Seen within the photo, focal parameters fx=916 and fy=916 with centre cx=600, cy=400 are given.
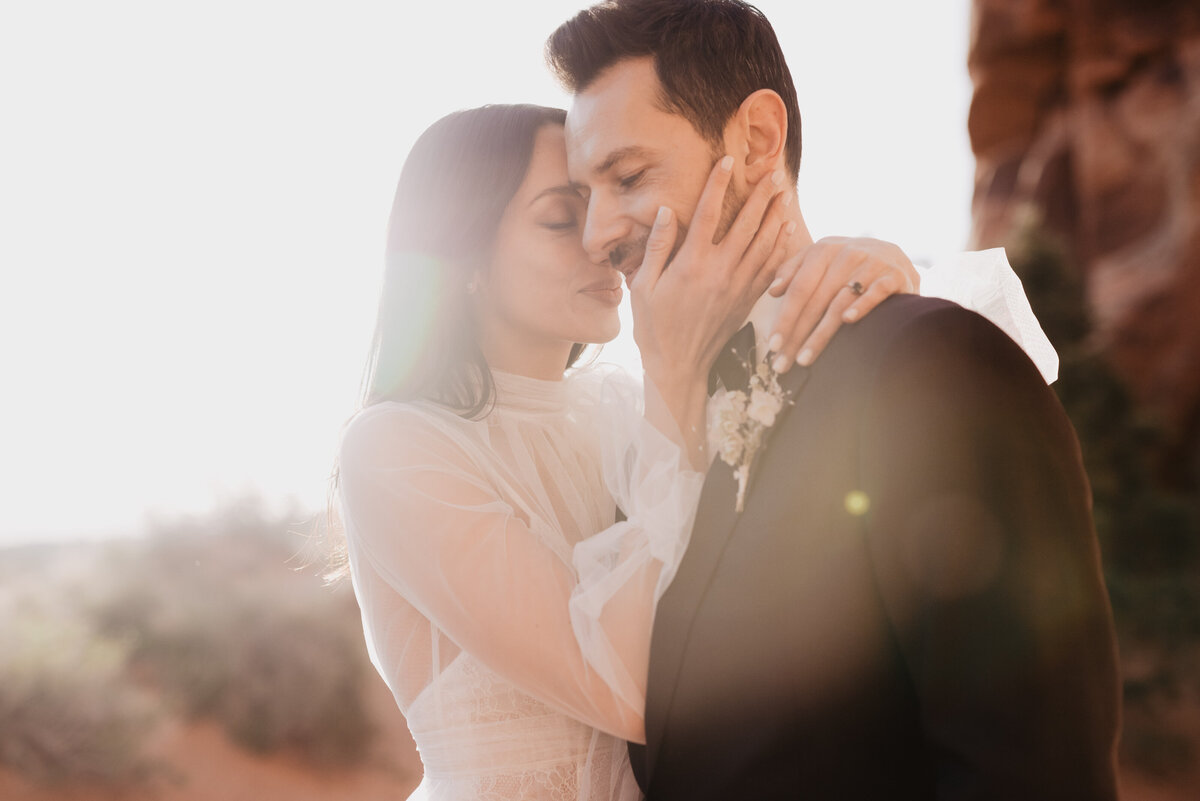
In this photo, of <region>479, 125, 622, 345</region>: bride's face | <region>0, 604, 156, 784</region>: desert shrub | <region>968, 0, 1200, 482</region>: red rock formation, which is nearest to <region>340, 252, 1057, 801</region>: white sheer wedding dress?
<region>479, 125, 622, 345</region>: bride's face

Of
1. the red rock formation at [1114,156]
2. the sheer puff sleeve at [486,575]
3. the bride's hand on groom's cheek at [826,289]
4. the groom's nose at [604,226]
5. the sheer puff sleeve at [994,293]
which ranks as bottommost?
the red rock formation at [1114,156]

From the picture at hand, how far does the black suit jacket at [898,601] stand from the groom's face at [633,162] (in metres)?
0.61

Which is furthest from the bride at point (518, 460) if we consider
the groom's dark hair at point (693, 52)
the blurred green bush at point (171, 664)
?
the blurred green bush at point (171, 664)

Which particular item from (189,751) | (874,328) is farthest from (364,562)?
(189,751)

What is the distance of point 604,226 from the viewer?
7.39 ft

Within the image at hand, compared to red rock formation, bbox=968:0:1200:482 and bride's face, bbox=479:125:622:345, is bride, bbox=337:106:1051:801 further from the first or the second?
red rock formation, bbox=968:0:1200:482

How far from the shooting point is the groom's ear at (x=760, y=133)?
2.19m

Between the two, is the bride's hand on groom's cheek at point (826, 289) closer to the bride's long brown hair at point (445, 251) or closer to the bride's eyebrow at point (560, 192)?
the bride's eyebrow at point (560, 192)

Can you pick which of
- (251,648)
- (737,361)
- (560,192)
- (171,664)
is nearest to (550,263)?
(560,192)

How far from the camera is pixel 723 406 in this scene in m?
1.89

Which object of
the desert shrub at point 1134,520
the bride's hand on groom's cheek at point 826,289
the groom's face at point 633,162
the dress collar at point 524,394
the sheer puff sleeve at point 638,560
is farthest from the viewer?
the desert shrub at point 1134,520

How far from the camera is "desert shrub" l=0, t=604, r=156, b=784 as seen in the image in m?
10.1

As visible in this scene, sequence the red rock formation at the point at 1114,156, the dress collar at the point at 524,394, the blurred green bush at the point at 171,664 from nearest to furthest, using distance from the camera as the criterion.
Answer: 1. the dress collar at the point at 524,394
2. the blurred green bush at the point at 171,664
3. the red rock formation at the point at 1114,156

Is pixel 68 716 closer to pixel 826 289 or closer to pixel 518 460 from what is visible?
pixel 518 460
